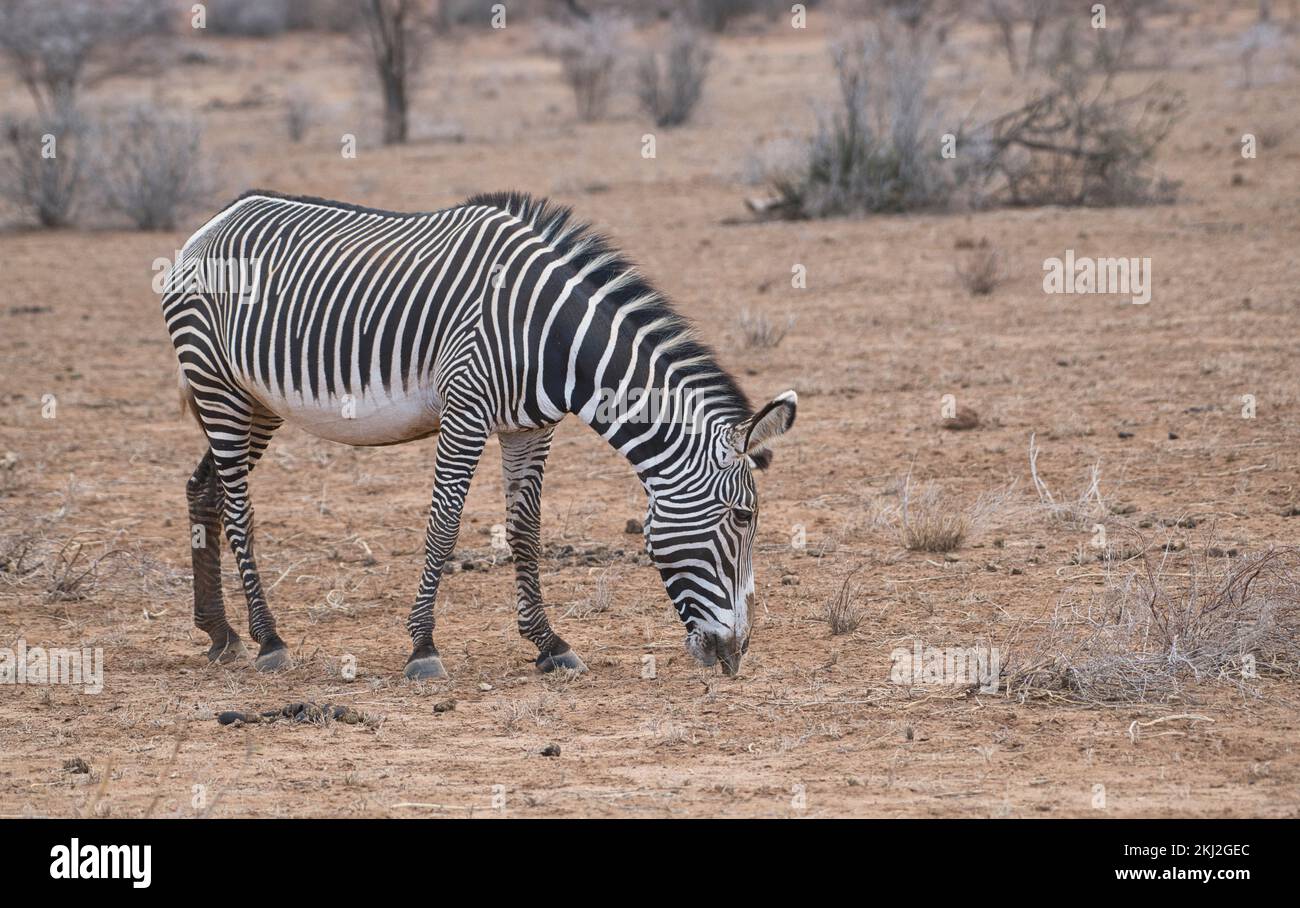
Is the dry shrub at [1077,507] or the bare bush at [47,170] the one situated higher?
the bare bush at [47,170]

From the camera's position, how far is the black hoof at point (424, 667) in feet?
20.4

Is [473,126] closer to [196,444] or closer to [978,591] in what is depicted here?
[196,444]

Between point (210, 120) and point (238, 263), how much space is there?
2669 cm

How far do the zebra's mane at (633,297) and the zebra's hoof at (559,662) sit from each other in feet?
4.30

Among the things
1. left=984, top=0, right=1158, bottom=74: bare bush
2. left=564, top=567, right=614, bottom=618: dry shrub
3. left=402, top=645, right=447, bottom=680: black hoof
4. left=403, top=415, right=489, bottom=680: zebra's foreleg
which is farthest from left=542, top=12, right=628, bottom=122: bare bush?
left=402, top=645, right=447, bottom=680: black hoof

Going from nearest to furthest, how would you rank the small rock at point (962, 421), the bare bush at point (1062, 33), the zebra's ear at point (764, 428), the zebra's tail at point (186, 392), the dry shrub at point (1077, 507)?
the zebra's ear at point (764, 428), the zebra's tail at point (186, 392), the dry shrub at point (1077, 507), the small rock at point (962, 421), the bare bush at point (1062, 33)

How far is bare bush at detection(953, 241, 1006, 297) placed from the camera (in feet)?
45.9

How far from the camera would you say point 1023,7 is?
37.5 m

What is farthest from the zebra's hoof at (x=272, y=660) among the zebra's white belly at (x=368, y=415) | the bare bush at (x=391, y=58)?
the bare bush at (x=391, y=58)

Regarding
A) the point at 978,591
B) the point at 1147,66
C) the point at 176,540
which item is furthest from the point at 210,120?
the point at 978,591

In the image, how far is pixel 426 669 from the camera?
621 centimetres

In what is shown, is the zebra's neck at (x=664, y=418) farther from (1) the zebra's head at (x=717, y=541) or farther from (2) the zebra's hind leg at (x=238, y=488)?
(2) the zebra's hind leg at (x=238, y=488)
